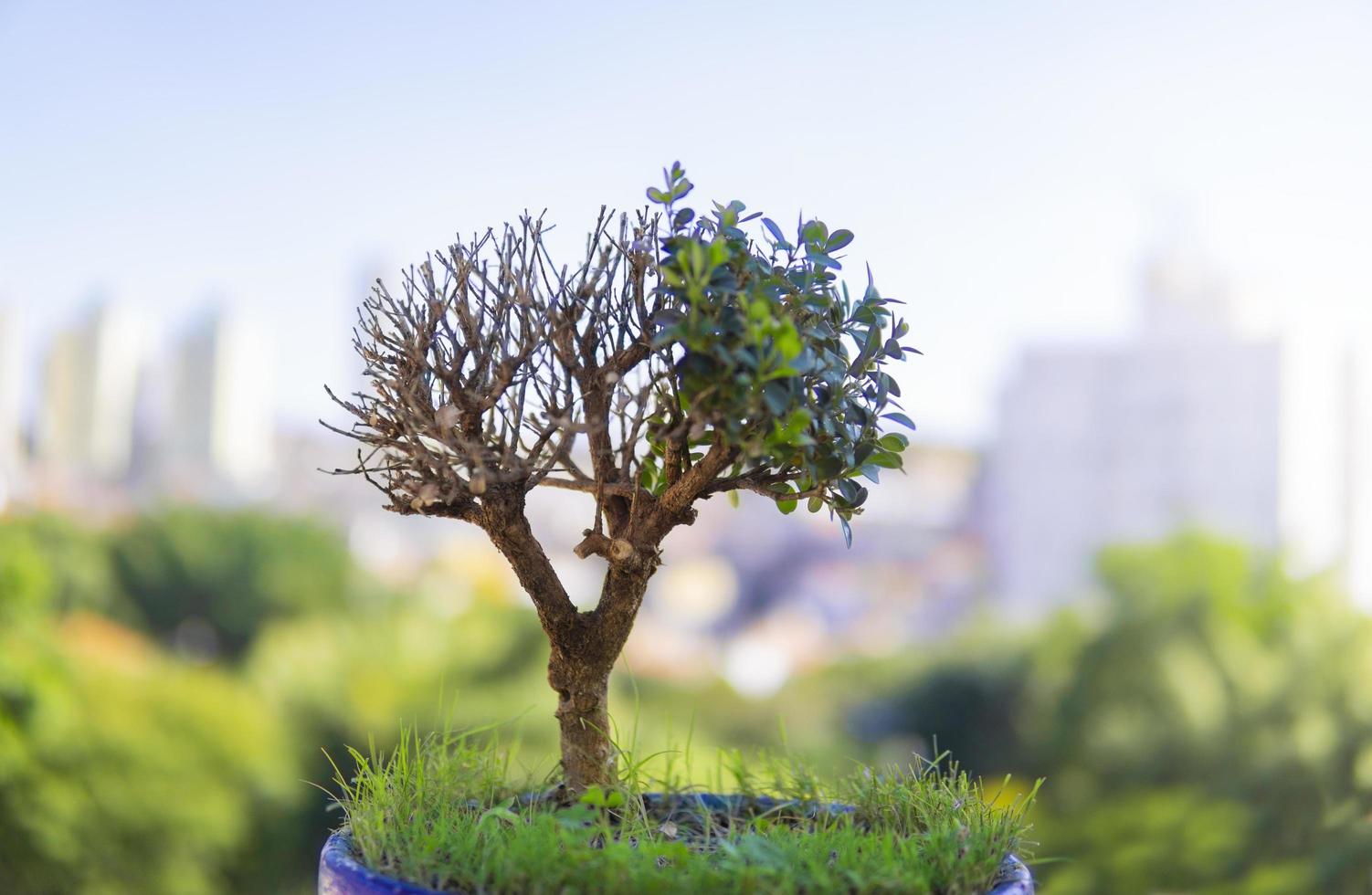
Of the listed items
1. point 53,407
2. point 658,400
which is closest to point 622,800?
point 658,400

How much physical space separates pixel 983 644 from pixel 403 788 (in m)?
3.87

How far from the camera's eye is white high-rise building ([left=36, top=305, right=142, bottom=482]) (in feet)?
27.3

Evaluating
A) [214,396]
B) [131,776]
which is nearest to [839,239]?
[131,776]

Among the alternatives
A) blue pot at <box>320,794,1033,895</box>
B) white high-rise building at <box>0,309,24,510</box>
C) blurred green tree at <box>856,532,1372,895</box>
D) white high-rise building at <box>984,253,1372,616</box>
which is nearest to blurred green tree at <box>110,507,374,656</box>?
white high-rise building at <box>0,309,24,510</box>

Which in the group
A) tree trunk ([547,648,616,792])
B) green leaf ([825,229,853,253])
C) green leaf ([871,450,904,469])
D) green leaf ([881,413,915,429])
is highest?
green leaf ([825,229,853,253])

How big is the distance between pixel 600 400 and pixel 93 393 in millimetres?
9331

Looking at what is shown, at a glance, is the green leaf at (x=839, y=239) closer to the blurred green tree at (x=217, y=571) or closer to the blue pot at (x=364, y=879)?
the blue pot at (x=364, y=879)

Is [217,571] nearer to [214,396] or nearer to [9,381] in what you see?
[9,381]

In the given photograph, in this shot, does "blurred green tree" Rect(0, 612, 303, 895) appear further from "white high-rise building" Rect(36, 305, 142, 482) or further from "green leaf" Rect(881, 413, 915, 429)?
"white high-rise building" Rect(36, 305, 142, 482)

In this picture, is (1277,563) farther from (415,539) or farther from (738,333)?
(415,539)

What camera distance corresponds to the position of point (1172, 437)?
30.9ft

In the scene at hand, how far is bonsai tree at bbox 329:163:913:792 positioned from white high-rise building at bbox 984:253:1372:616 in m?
Answer: 7.46

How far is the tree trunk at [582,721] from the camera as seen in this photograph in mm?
813

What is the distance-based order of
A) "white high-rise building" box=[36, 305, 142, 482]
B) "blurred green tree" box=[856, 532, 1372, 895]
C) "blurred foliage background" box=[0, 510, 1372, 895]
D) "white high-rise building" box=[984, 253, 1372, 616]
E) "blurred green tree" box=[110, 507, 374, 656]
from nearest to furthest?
"blurred green tree" box=[856, 532, 1372, 895] → "blurred foliage background" box=[0, 510, 1372, 895] → "blurred green tree" box=[110, 507, 374, 656] → "white high-rise building" box=[984, 253, 1372, 616] → "white high-rise building" box=[36, 305, 142, 482]
